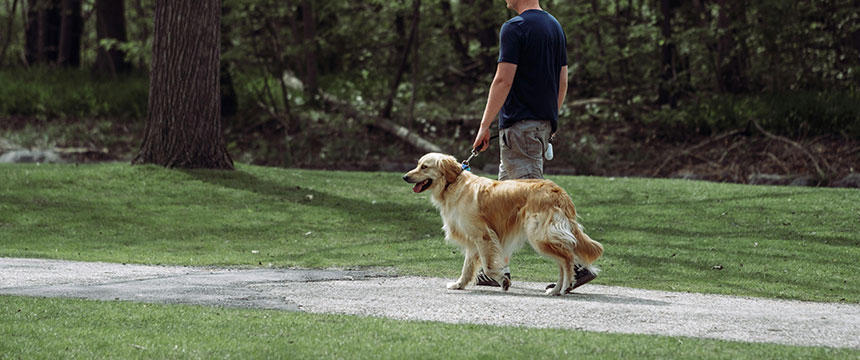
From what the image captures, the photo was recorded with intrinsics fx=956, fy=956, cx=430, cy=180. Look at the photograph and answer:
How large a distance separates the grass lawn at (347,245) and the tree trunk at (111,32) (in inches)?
426

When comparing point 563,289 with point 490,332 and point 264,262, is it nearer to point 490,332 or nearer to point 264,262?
point 490,332

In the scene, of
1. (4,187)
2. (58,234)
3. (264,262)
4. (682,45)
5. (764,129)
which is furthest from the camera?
(682,45)

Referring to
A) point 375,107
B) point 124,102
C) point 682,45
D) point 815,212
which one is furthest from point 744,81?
point 124,102

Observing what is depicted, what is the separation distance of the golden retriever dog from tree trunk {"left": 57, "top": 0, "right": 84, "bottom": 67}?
22552 mm

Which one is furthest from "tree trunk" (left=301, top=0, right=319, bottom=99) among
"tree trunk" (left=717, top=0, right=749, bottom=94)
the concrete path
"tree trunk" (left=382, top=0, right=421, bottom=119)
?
the concrete path

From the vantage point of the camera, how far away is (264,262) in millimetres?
9922

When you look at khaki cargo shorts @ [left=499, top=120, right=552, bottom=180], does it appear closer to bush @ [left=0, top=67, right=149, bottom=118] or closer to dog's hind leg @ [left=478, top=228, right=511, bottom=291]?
dog's hind leg @ [left=478, top=228, right=511, bottom=291]

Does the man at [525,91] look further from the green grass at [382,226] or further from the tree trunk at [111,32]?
the tree trunk at [111,32]

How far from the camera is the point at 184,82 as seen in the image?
14555 millimetres

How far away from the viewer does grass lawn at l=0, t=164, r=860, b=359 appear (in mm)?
5242

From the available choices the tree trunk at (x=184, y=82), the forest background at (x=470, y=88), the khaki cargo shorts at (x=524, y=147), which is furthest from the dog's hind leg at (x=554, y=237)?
the forest background at (x=470, y=88)

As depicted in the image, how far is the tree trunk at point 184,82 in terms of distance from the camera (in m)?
14.5

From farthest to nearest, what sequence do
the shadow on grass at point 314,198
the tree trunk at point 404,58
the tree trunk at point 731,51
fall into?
1. the tree trunk at point 404,58
2. the tree trunk at point 731,51
3. the shadow on grass at point 314,198

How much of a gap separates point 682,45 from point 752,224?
11.0 m
